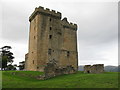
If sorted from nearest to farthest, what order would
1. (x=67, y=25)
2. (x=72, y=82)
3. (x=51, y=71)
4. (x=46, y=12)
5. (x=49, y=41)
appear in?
(x=72, y=82) → (x=51, y=71) → (x=49, y=41) → (x=46, y=12) → (x=67, y=25)

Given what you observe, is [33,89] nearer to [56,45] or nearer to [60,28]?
[56,45]

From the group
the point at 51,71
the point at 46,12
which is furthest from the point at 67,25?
the point at 51,71

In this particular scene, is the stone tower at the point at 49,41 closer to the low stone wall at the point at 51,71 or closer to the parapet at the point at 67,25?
the parapet at the point at 67,25

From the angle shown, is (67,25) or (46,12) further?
(67,25)

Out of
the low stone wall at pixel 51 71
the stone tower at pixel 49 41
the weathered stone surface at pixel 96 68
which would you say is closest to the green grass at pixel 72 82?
the low stone wall at pixel 51 71

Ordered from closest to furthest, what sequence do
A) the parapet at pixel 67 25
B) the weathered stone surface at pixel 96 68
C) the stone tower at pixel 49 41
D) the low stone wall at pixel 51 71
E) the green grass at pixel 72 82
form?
the green grass at pixel 72 82 < the low stone wall at pixel 51 71 < the weathered stone surface at pixel 96 68 < the stone tower at pixel 49 41 < the parapet at pixel 67 25

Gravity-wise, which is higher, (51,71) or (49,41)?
(49,41)

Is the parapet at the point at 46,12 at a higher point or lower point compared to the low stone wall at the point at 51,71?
higher

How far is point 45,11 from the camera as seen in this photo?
113 feet

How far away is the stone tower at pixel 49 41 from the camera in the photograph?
32125mm

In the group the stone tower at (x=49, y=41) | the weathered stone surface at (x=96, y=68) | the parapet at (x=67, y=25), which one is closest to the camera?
the weathered stone surface at (x=96, y=68)

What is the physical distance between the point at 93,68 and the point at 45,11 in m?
15.6

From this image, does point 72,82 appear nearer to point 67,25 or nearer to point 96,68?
point 96,68

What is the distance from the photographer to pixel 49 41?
3334 centimetres
